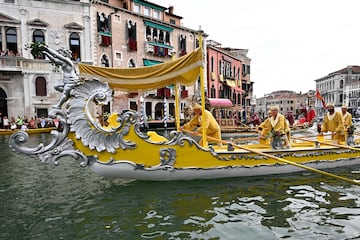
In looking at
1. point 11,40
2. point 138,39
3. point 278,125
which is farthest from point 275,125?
point 138,39

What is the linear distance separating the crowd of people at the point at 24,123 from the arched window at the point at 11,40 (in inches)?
186

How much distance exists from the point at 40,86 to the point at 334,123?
2009 centimetres

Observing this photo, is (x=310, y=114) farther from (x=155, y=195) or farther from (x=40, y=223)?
(x=40, y=223)

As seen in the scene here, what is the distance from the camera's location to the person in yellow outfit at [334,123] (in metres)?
8.29

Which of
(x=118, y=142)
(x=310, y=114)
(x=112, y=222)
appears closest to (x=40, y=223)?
(x=112, y=222)

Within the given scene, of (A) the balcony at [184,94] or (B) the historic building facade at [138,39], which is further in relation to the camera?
(A) the balcony at [184,94]

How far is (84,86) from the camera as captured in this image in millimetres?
5625

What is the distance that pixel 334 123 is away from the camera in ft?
27.6

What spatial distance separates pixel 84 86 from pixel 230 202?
11.3 ft

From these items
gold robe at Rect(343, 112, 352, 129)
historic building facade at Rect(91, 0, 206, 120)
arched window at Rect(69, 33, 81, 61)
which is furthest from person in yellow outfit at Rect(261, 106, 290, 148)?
arched window at Rect(69, 33, 81, 61)

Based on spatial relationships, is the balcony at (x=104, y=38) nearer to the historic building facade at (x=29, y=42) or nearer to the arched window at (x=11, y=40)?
the historic building facade at (x=29, y=42)

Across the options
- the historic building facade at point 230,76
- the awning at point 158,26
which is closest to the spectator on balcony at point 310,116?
the historic building facade at point 230,76

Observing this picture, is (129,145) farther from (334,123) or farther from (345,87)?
(345,87)

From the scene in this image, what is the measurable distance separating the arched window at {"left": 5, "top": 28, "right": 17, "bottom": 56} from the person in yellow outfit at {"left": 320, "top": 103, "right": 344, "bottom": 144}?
20795 millimetres
